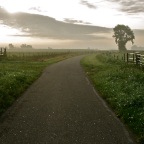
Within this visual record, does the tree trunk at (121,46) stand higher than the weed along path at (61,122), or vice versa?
the tree trunk at (121,46)

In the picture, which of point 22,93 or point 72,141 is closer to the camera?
point 72,141

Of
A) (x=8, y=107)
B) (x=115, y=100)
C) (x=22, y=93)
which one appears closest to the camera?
(x=8, y=107)

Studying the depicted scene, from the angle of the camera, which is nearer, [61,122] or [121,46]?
[61,122]

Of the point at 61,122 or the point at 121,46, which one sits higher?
the point at 121,46

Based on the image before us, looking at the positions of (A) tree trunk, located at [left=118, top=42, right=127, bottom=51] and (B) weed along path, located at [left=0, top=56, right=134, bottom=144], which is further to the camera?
(A) tree trunk, located at [left=118, top=42, right=127, bottom=51]

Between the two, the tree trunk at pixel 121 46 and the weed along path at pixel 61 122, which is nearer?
the weed along path at pixel 61 122

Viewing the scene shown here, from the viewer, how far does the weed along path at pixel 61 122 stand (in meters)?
8.99

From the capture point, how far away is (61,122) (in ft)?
35.3

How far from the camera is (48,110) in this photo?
41.7 ft

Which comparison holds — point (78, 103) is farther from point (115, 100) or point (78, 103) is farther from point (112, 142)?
point (112, 142)

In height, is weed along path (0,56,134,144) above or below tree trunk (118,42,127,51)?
below

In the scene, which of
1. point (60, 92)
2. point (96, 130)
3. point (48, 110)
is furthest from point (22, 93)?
point (96, 130)

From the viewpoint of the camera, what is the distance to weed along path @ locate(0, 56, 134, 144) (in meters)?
8.99

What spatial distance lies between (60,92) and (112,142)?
9.06m
